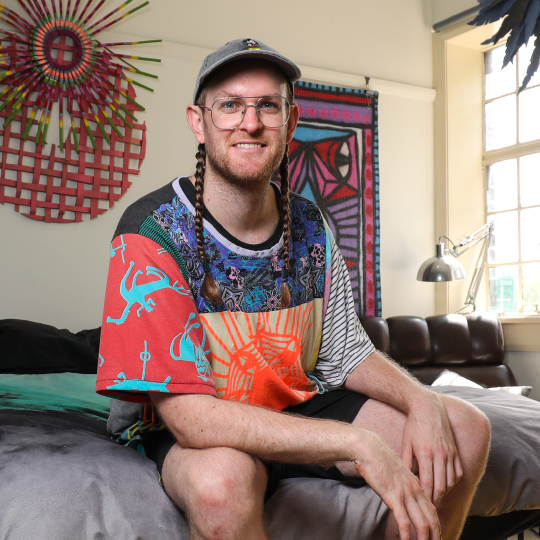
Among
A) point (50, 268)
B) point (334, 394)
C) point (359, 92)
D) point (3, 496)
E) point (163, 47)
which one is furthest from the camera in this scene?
point (359, 92)

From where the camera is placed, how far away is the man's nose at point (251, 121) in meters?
1.41

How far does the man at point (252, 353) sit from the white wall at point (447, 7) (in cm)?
300

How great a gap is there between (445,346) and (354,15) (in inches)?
84.8

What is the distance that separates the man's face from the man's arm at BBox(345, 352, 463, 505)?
57 centimetres

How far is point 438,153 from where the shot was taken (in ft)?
14.0

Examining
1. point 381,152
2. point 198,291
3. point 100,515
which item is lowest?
point 100,515

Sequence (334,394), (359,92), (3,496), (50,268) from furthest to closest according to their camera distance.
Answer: (359,92) → (50,268) → (334,394) → (3,496)

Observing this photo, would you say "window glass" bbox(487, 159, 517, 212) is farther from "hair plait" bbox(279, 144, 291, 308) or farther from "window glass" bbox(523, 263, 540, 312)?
"hair plait" bbox(279, 144, 291, 308)

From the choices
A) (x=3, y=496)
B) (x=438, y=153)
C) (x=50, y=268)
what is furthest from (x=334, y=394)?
(x=438, y=153)

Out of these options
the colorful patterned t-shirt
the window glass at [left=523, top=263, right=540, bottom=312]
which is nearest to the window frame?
the window glass at [left=523, top=263, right=540, bottom=312]

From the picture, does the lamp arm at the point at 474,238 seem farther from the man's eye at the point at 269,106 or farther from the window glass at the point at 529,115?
the man's eye at the point at 269,106

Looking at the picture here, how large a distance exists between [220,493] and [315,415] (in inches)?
20.6

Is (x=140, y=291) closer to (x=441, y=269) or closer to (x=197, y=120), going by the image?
(x=197, y=120)

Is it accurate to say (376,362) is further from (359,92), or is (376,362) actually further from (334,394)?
(359,92)
